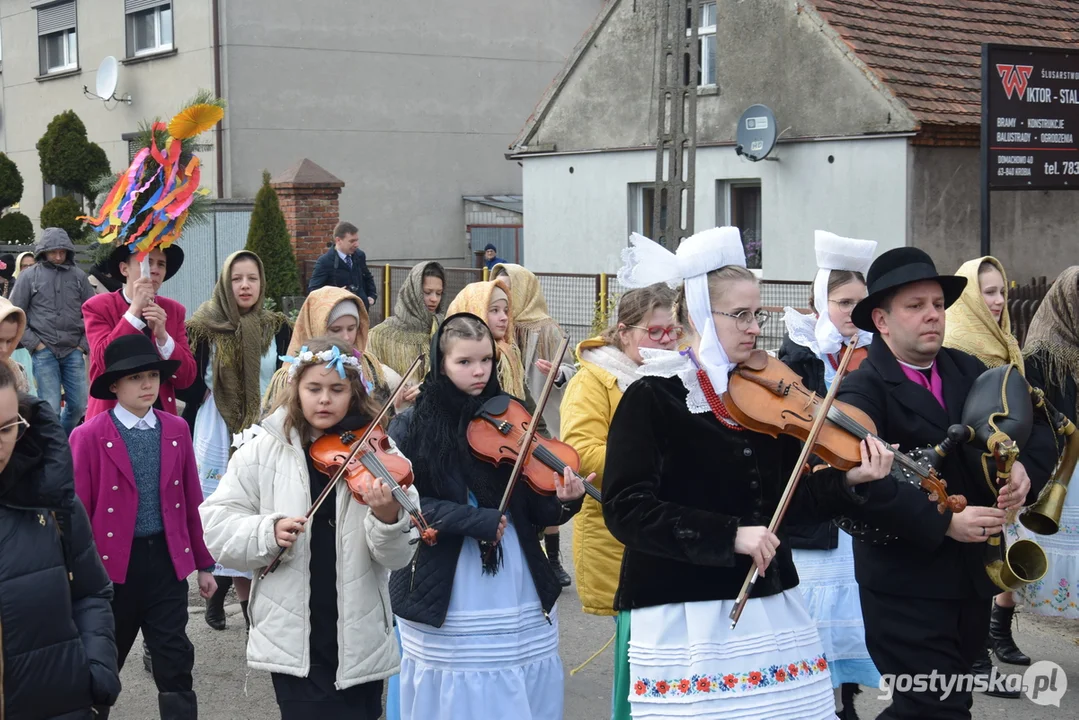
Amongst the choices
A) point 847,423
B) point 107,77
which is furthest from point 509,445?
point 107,77

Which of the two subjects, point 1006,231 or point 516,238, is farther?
point 516,238

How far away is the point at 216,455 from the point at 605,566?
2.77 meters

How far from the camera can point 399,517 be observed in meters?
4.14

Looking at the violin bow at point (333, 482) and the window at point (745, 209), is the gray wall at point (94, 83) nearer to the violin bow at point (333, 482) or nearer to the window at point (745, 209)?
the window at point (745, 209)

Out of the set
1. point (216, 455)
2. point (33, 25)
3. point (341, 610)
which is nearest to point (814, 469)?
point (341, 610)

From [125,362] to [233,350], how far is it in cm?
160

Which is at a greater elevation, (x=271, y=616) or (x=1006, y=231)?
(x=1006, y=231)

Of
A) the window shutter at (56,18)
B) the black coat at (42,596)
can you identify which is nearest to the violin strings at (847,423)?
the black coat at (42,596)

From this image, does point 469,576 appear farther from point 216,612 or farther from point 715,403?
point 216,612

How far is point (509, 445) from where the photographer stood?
456 cm

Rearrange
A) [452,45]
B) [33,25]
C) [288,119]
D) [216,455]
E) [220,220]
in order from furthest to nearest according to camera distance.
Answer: [33,25] < [452,45] < [288,119] < [220,220] < [216,455]

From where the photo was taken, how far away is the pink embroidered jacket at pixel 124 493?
514cm

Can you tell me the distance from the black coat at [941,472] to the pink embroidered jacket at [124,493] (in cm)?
270

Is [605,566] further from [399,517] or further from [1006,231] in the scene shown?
[1006,231]
